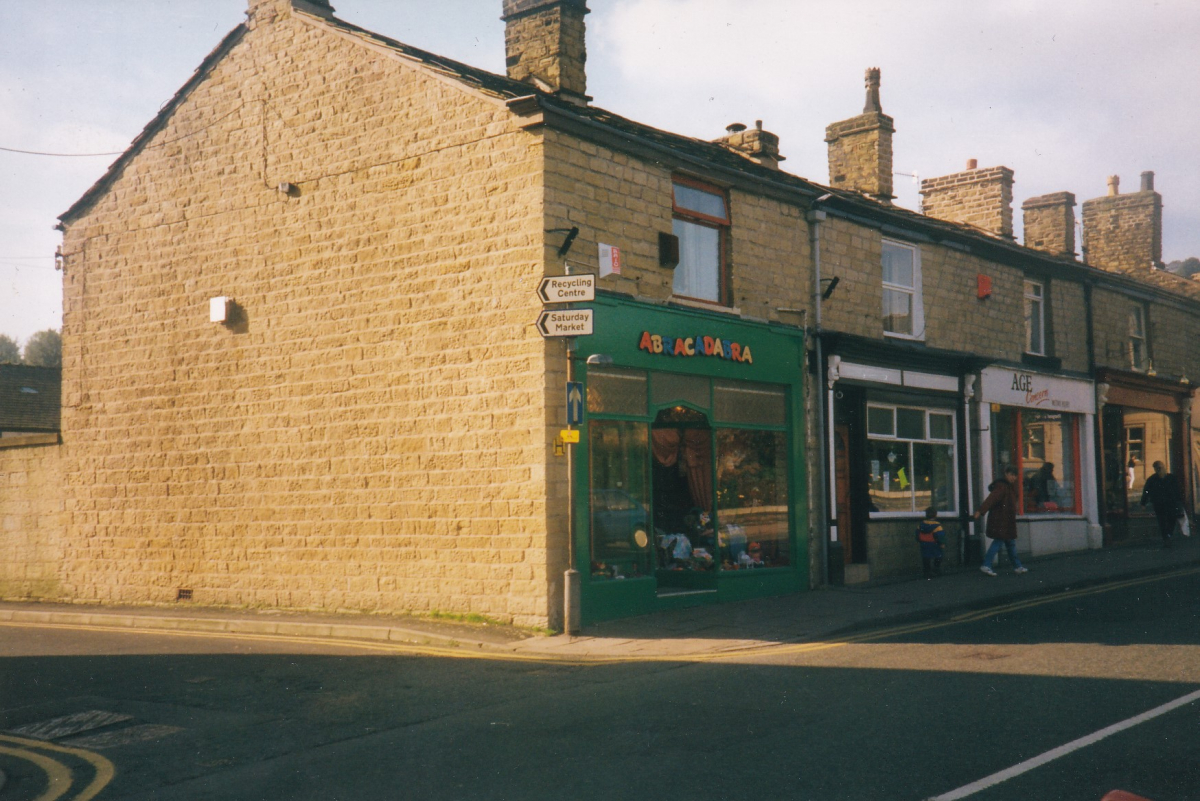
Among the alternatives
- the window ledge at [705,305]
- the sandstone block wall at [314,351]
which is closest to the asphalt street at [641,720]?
the sandstone block wall at [314,351]

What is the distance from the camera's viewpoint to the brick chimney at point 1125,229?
87.6 ft

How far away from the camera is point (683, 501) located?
14133mm

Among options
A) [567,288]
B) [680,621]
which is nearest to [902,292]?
[680,621]

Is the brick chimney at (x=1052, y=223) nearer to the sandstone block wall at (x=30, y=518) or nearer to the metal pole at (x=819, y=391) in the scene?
the metal pole at (x=819, y=391)

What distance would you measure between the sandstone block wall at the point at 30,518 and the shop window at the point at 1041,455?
56.7ft

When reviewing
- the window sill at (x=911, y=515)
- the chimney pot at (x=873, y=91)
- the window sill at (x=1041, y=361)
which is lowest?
the window sill at (x=911, y=515)

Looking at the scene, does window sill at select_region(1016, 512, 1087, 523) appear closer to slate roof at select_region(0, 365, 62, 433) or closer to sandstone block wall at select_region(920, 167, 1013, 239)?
sandstone block wall at select_region(920, 167, 1013, 239)

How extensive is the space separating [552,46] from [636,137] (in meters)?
2.35

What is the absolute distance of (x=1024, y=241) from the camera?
23.5 metres

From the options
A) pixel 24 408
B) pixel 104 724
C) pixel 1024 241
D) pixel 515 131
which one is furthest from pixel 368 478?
pixel 24 408

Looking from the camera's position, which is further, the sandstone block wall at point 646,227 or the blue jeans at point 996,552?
the blue jeans at point 996,552

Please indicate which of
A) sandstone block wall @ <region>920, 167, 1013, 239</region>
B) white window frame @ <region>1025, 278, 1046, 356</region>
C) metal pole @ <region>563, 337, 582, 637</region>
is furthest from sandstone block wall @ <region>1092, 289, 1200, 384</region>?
metal pole @ <region>563, 337, 582, 637</region>

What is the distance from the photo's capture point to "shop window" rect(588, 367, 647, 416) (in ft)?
41.0

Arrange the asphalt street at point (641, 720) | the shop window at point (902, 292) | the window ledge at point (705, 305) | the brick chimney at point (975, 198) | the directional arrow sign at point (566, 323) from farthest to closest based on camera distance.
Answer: the brick chimney at point (975, 198)
the shop window at point (902, 292)
the window ledge at point (705, 305)
the directional arrow sign at point (566, 323)
the asphalt street at point (641, 720)
